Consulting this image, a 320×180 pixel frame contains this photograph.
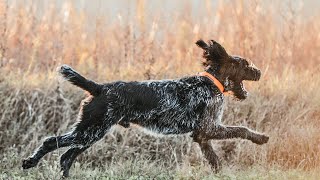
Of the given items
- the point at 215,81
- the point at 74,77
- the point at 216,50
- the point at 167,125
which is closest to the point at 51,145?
the point at 74,77

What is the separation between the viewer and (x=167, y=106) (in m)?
6.82

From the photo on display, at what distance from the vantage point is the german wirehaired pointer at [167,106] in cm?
650

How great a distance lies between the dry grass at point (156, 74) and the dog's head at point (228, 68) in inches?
36.7

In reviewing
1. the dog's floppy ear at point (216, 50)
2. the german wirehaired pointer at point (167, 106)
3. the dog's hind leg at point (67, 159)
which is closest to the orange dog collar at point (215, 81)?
the german wirehaired pointer at point (167, 106)

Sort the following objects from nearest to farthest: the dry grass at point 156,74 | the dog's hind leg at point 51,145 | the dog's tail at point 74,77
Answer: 1. the dog's hind leg at point 51,145
2. the dog's tail at point 74,77
3. the dry grass at point 156,74

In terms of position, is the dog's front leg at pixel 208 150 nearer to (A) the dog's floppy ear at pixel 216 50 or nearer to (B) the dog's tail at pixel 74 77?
(A) the dog's floppy ear at pixel 216 50

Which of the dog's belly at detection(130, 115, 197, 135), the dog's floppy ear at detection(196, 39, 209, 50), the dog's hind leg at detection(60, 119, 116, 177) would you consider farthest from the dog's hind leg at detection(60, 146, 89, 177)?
the dog's floppy ear at detection(196, 39, 209, 50)

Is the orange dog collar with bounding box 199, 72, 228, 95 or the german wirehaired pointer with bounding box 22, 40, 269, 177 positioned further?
the orange dog collar with bounding box 199, 72, 228, 95

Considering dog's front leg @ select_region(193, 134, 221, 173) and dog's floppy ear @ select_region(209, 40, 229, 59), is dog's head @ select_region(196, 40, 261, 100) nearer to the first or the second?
dog's floppy ear @ select_region(209, 40, 229, 59)

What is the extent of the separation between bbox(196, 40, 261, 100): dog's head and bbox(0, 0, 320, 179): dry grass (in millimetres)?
932

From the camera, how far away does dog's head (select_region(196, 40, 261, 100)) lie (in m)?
6.95

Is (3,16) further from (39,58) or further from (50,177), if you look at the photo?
(50,177)

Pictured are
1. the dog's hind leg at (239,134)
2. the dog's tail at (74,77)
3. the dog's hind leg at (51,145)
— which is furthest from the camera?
the dog's hind leg at (239,134)

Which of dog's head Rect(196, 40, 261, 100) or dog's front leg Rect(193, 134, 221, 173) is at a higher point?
dog's head Rect(196, 40, 261, 100)
